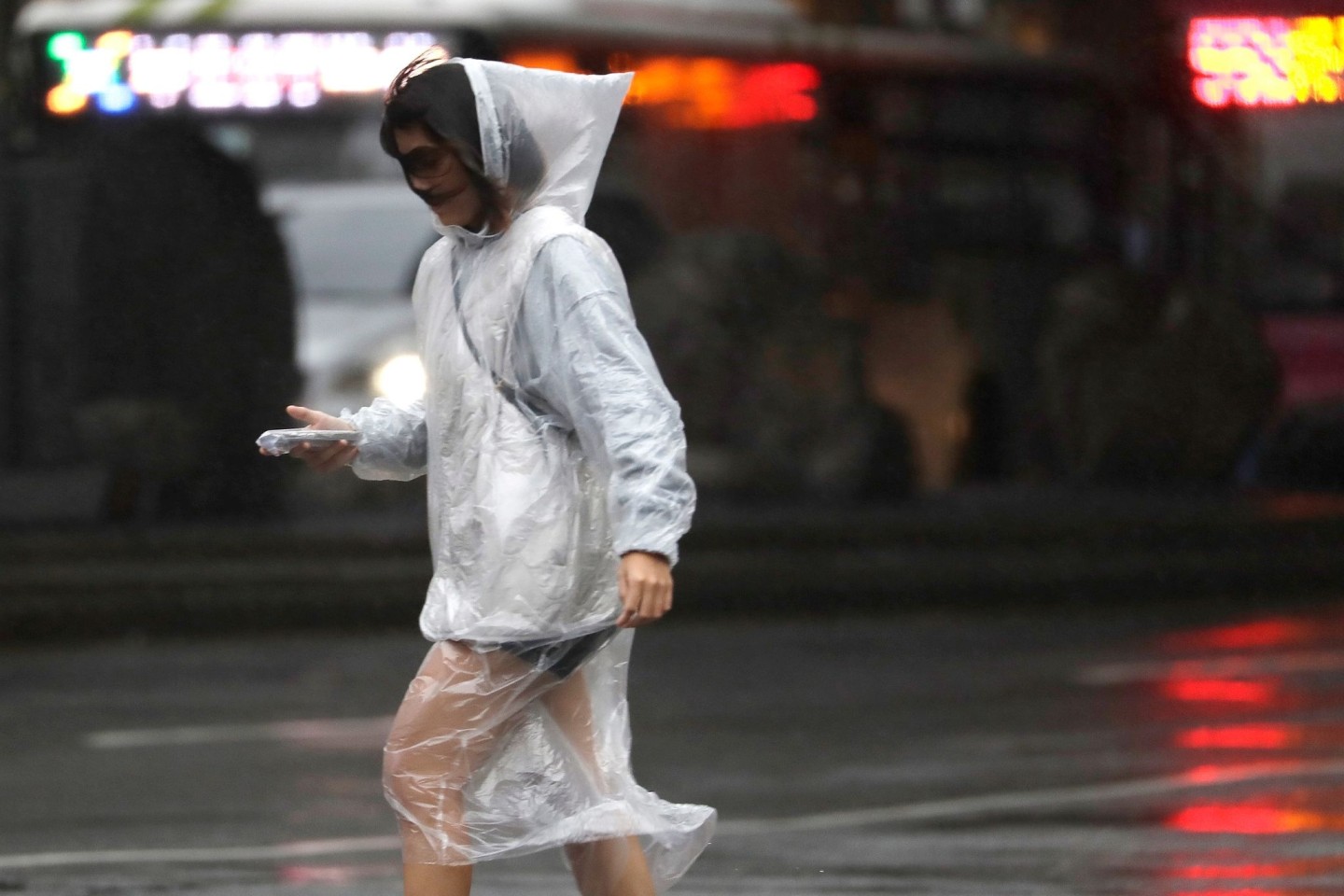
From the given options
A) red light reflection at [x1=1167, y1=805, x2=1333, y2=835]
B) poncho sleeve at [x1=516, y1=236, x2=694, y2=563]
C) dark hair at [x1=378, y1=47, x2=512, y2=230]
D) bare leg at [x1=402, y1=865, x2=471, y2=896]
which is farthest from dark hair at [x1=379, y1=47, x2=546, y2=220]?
red light reflection at [x1=1167, y1=805, x2=1333, y2=835]

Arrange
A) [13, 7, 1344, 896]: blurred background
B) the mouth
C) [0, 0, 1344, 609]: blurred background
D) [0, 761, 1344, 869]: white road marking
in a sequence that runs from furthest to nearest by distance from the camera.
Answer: [0, 0, 1344, 609]: blurred background
[13, 7, 1344, 896]: blurred background
[0, 761, 1344, 869]: white road marking
the mouth

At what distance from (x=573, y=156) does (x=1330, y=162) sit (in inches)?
423

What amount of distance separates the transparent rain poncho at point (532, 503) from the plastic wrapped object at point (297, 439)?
19cm

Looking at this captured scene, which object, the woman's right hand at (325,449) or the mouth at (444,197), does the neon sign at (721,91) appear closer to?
the woman's right hand at (325,449)

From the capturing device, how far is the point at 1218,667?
32.2 ft

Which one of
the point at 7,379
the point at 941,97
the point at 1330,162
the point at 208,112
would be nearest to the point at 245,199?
the point at 208,112

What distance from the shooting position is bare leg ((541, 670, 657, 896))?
159 inches

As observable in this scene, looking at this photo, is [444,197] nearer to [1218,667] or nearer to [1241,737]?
[1241,737]

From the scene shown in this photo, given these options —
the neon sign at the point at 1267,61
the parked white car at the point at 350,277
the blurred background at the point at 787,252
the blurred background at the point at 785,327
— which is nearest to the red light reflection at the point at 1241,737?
the blurred background at the point at 785,327

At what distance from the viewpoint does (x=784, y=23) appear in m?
13.2

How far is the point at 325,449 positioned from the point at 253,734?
4234mm

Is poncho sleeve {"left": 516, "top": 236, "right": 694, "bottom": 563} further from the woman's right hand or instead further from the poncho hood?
the woman's right hand

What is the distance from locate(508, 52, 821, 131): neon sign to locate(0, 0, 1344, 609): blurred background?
0.06 feet

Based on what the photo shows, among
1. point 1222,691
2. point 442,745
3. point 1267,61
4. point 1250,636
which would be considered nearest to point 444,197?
point 442,745
